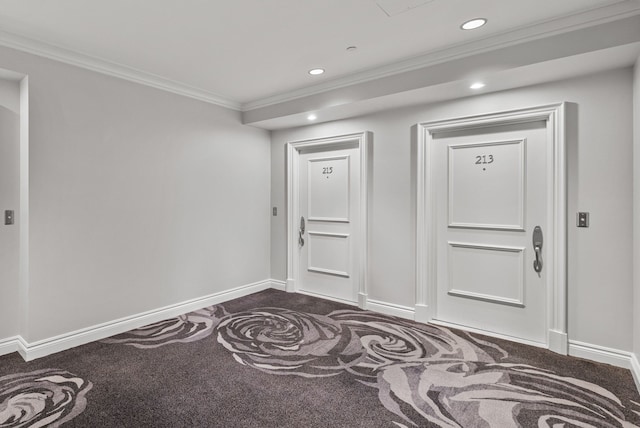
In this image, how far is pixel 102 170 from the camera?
3068 millimetres

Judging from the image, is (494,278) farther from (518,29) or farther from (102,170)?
(102,170)

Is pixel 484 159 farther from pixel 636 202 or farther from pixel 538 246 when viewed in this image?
pixel 636 202

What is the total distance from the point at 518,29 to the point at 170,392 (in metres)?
3.47

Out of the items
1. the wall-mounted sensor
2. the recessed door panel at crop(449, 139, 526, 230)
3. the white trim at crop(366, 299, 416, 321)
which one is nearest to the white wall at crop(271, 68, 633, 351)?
the recessed door panel at crop(449, 139, 526, 230)

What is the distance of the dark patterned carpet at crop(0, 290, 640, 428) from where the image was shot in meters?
1.98

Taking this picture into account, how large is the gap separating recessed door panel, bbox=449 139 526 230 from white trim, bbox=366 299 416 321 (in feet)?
3.30

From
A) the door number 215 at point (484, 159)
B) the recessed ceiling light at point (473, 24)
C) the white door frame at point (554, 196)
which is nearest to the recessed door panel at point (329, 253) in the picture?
the door number 215 at point (484, 159)

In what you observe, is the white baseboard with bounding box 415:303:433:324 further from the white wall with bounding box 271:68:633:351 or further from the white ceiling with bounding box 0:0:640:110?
the white ceiling with bounding box 0:0:640:110

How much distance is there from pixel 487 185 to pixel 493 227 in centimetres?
39

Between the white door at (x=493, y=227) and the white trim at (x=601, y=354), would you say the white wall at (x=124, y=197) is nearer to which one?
the white door at (x=493, y=227)

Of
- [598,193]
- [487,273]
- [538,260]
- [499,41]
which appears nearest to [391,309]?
[487,273]

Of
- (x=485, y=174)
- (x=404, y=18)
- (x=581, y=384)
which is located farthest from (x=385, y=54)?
(x=581, y=384)

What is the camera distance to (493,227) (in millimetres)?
3150

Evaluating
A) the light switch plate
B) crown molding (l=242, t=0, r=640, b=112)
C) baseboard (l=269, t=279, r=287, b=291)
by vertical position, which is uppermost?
crown molding (l=242, t=0, r=640, b=112)
